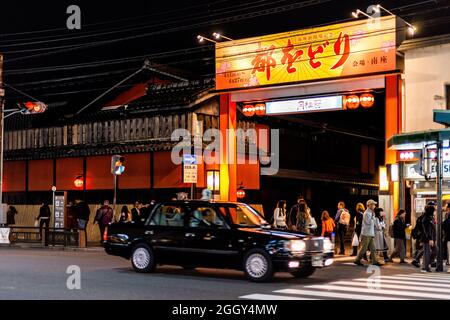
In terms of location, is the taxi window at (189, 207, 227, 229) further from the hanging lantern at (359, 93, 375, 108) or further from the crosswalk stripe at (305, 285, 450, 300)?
the hanging lantern at (359, 93, 375, 108)

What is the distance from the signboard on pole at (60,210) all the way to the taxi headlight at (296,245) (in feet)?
54.3

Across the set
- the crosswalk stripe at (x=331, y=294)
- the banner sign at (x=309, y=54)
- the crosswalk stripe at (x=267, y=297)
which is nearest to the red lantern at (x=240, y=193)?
the banner sign at (x=309, y=54)

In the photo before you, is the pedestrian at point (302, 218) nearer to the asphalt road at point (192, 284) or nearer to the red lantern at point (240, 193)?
the asphalt road at point (192, 284)

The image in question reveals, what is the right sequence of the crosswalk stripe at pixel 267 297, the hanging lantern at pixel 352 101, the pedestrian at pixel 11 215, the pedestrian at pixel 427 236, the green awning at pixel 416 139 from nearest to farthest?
the crosswalk stripe at pixel 267 297 < the pedestrian at pixel 427 236 < the green awning at pixel 416 139 < the hanging lantern at pixel 352 101 < the pedestrian at pixel 11 215

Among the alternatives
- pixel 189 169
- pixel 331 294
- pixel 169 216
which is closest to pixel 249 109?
pixel 189 169

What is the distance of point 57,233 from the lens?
2731cm

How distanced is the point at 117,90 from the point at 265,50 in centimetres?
1392

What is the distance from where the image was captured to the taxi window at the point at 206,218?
15.1 meters

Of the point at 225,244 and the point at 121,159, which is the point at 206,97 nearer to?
the point at 121,159

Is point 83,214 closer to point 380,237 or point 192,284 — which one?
point 380,237

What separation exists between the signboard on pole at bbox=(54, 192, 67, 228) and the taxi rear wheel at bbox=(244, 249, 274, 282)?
51.8ft

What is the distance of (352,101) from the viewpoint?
2434 cm
